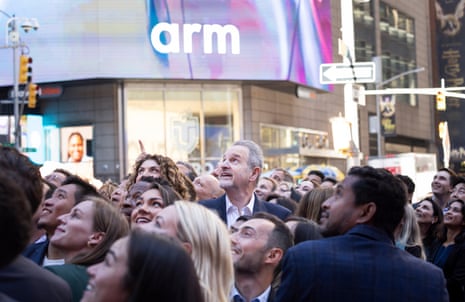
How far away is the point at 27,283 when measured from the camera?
3.73 meters

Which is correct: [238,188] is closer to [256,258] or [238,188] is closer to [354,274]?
[256,258]

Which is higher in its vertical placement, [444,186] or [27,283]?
[444,186]

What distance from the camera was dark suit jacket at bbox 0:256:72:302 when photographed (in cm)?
367

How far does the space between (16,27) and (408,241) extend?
26.5 metres

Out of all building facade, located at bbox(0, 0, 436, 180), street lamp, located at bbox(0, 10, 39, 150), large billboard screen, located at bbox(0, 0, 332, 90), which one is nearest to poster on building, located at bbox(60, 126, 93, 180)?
building facade, located at bbox(0, 0, 436, 180)

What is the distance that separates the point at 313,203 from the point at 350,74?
53.9 feet

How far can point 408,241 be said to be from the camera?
800 centimetres

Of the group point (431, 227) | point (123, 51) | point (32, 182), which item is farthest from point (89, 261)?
point (123, 51)

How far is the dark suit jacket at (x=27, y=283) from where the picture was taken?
144 inches

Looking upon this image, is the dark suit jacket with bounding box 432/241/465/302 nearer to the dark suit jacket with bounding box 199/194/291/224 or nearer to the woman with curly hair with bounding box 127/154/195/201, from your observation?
the dark suit jacket with bounding box 199/194/291/224

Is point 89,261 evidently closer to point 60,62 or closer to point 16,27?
point 16,27

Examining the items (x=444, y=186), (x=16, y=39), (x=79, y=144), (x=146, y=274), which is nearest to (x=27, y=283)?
(x=146, y=274)

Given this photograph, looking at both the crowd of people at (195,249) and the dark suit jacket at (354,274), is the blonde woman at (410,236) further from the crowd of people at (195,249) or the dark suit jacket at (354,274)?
the dark suit jacket at (354,274)

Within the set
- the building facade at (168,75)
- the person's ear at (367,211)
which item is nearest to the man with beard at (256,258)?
the person's ear at (367,211)
